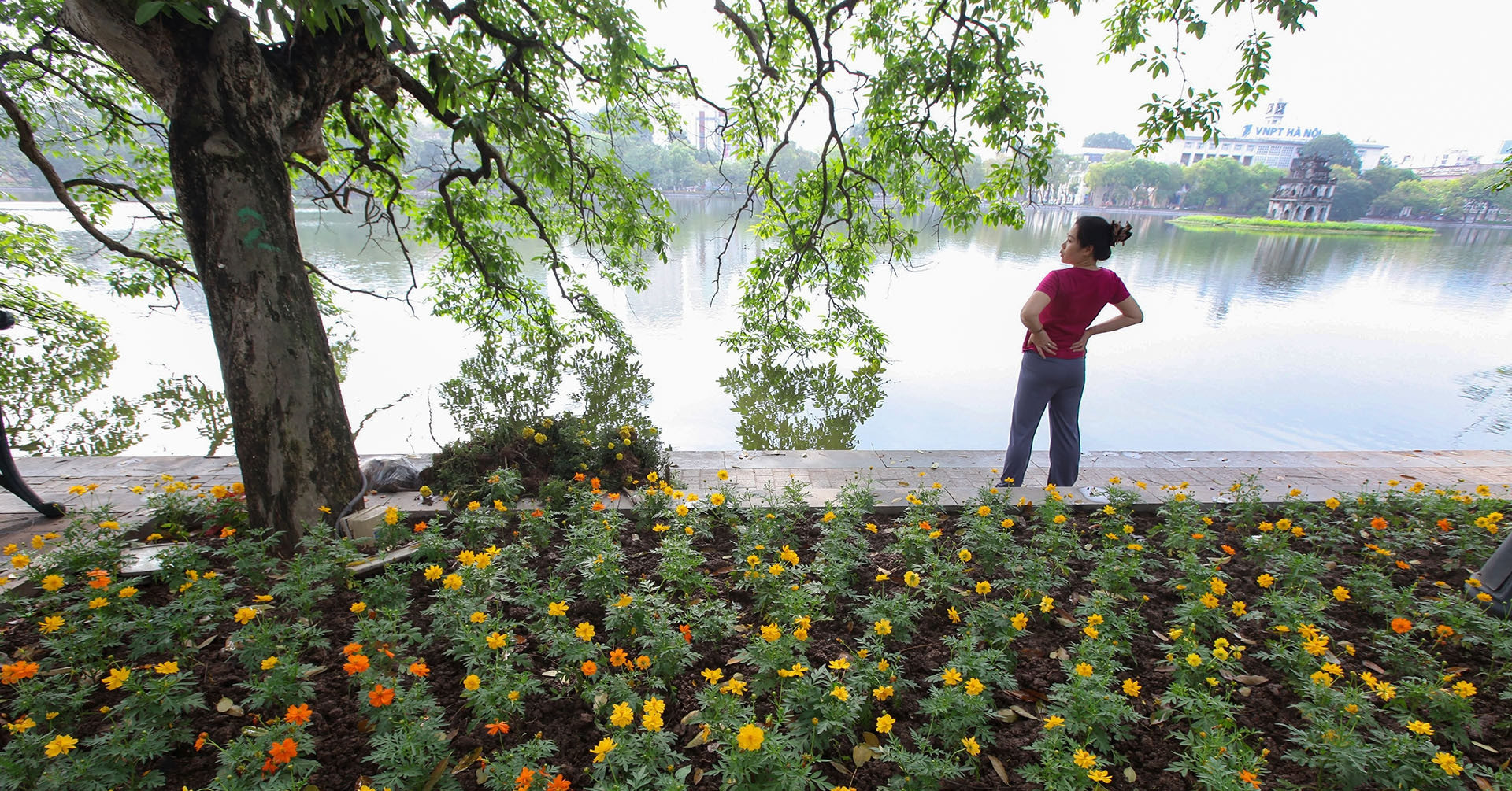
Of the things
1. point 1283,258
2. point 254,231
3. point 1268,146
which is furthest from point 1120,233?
point 1268,146

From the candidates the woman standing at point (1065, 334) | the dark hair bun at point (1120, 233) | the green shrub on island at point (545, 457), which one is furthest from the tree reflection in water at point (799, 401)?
the dark hair bun at point (1120, 233)

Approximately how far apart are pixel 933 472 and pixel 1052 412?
88 centimetres

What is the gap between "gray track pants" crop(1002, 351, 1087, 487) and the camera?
336cm

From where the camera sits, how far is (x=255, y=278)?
249cm

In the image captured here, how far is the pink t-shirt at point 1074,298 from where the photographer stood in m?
3.16

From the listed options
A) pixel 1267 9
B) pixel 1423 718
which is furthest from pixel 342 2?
pixel 1267 9

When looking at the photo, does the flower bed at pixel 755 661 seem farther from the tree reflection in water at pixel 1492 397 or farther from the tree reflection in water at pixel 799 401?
the tree reflection in water at pixel 1492 397

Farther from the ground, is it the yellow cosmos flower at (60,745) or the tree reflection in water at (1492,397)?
the tree reflection in water at (1492,397)

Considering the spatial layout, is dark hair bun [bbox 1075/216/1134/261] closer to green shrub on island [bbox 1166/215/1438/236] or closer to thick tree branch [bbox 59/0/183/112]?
thick tree branch [bbox 59/0/183/112]

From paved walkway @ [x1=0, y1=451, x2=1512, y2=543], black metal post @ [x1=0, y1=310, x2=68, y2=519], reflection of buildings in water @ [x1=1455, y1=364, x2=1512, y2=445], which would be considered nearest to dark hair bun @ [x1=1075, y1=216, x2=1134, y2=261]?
paved walkway @ [x1=0, y1=451, x2=1512, y2=543]

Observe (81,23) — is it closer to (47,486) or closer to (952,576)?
(47,486)

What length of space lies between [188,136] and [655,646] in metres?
2.55

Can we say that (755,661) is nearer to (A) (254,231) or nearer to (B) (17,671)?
(B) (17,671)

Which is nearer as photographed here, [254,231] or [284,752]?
[284,752]
